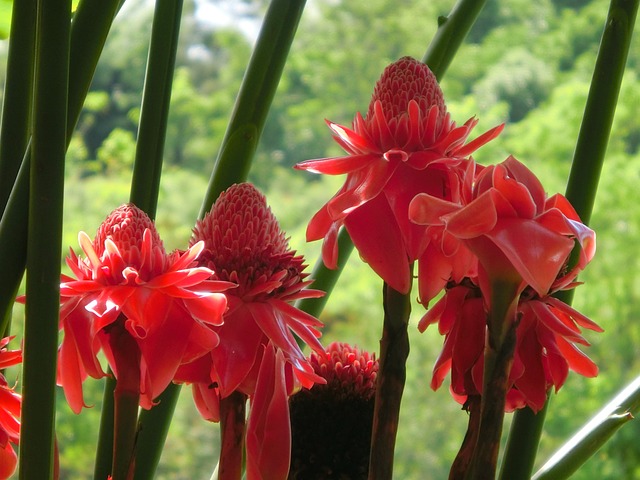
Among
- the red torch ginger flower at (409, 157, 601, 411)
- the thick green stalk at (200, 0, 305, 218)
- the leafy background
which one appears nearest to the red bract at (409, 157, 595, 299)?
the red torch ginger flower at (409, 157, 601, 411)

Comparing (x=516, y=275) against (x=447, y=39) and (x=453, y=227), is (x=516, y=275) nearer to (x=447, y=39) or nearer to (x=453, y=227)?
(x=453, y=227)

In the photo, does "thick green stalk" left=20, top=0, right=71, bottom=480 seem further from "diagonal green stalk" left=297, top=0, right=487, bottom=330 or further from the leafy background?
the leafy background

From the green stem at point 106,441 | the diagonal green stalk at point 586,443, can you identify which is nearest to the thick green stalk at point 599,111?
the diagonal green stalk at point 586,443

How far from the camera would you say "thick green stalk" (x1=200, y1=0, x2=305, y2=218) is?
11.8 inches

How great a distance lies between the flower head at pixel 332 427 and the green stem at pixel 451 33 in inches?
5.4

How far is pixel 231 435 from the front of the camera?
8.7 inches

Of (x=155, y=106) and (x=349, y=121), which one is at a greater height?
(x=349, y=121)

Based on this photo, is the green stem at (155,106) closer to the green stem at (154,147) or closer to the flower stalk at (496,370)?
the green stem at (154,147)

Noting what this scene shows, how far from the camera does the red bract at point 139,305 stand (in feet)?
0.69

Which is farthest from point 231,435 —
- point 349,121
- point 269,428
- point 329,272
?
point 349,121

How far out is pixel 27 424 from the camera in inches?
7.9

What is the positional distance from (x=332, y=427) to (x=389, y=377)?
5cm

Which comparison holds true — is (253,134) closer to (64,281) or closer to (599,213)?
(64,281)

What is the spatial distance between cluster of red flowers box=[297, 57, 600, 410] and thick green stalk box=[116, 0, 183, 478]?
9 centimetres
